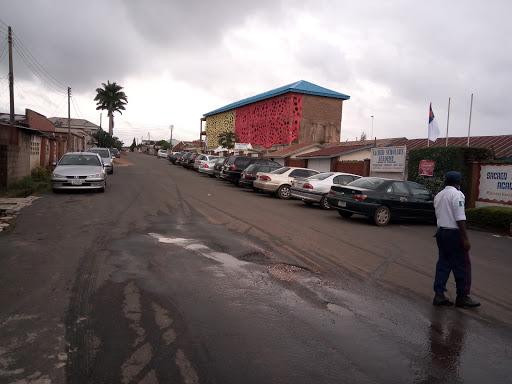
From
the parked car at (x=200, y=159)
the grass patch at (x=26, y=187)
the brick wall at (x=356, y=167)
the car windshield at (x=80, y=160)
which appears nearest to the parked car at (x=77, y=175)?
the car windshield at (x=80, y=160)

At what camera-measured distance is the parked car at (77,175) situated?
14492 mm

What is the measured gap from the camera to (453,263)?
5.15 meters

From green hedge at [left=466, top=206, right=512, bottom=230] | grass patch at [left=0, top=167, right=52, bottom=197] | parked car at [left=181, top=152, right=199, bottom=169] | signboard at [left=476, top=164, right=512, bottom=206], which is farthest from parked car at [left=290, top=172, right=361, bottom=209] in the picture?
parked car at [left=181, top=152, right=199, bottom=169]

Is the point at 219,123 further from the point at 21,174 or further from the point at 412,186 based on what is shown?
the point at 412,186

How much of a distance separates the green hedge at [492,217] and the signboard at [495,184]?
1.79m

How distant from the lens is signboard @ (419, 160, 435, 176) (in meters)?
17.5

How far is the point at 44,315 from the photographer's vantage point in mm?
4035

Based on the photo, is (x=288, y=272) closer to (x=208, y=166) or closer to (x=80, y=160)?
(x=80, y=160)

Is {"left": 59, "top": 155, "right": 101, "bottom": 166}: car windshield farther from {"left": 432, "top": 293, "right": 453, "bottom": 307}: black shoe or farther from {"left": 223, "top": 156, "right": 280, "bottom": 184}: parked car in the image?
{"left": 432, "top": 293, "right": 453, "bottom": 307}: black shoe

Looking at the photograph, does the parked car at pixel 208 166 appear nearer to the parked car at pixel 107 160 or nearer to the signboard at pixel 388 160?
the parked car at pixel 107 160

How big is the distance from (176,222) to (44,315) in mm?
5802

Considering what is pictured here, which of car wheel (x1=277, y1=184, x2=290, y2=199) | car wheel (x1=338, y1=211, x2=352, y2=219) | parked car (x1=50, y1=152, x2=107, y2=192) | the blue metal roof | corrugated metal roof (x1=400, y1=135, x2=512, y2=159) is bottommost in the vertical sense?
car wheel (x1=338, y1=211, x2=352, y2=219)

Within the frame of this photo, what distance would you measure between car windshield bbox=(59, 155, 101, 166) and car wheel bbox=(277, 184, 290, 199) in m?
7.69

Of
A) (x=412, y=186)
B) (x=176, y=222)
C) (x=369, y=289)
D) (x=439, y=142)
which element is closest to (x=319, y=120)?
(x=439, y=142)
